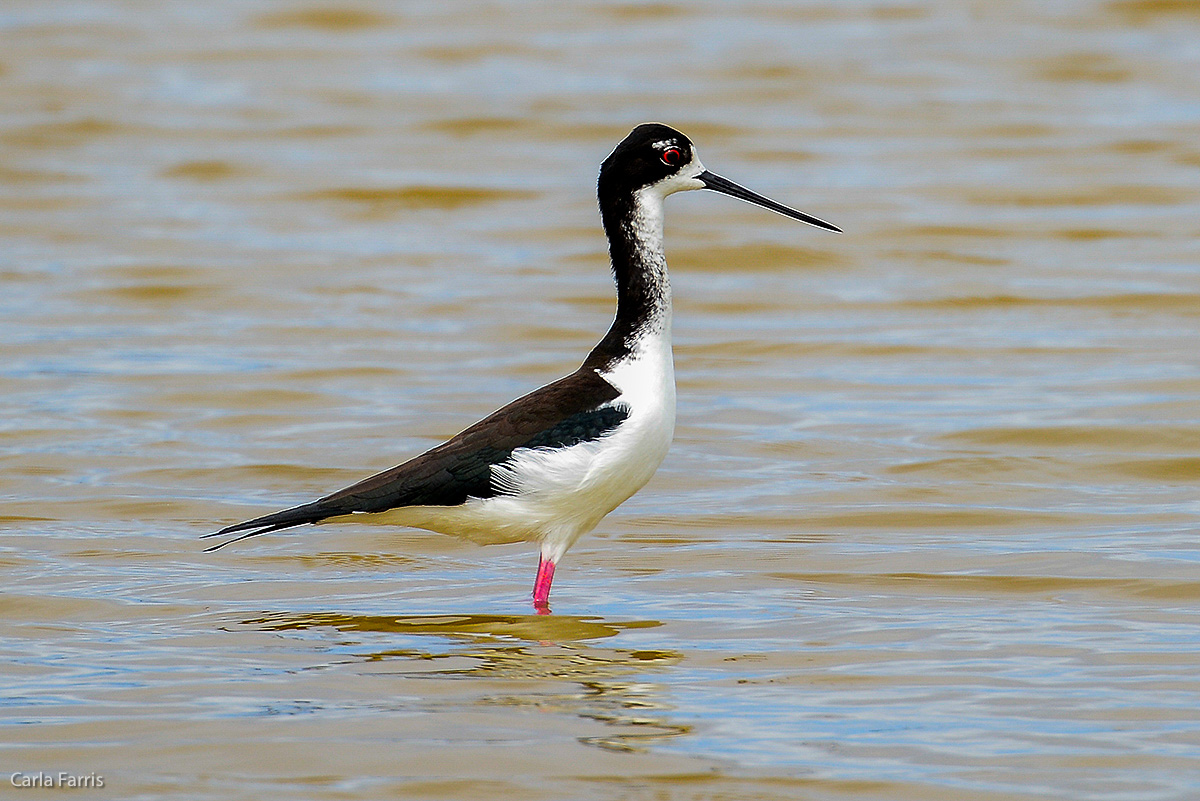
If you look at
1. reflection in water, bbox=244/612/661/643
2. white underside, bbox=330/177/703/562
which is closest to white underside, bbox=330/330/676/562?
white underside, bbox=330/177/703/562

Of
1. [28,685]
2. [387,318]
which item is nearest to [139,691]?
[28,685]

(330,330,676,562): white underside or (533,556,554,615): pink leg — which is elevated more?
(330,330,676,562): white underside

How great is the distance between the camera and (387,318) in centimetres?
1391

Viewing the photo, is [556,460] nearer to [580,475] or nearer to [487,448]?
[580,475]

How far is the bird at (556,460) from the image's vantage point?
23.8ft

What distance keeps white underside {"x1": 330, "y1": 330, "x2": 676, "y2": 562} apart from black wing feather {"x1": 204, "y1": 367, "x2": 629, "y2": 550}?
4cm

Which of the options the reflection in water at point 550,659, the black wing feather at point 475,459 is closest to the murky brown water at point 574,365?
the reflection in water at point 550,659

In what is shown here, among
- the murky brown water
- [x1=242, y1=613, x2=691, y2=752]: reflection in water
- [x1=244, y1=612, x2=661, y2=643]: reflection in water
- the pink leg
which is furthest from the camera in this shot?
the pink leg

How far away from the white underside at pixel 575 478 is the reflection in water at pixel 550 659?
36 cm

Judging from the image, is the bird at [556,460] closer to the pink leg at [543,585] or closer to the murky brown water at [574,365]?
the pink leg at [543,585]

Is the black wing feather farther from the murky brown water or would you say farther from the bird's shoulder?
the murky brown water

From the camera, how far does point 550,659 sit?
6.88 meters

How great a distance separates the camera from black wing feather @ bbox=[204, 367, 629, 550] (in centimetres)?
722

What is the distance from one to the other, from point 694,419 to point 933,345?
7.94ft
